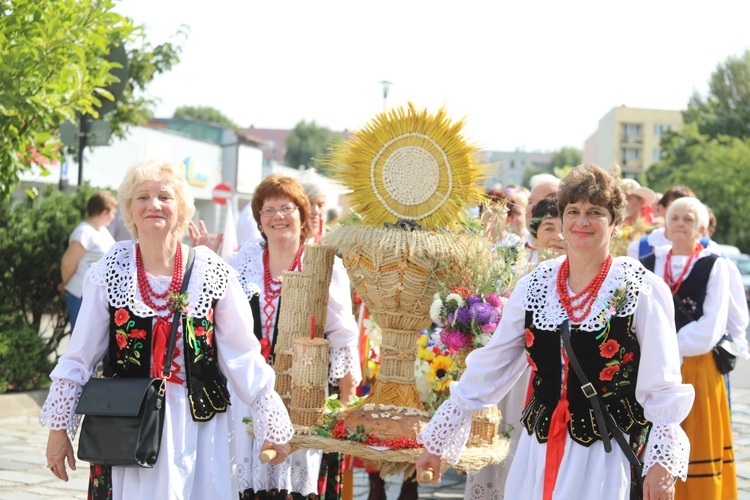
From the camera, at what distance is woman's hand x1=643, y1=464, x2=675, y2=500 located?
3914 mm

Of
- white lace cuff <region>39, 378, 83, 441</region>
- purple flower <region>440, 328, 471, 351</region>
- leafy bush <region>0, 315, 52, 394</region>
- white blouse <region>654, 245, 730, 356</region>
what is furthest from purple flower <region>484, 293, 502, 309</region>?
leafy bush <region>0, 315, 52, 394</region>

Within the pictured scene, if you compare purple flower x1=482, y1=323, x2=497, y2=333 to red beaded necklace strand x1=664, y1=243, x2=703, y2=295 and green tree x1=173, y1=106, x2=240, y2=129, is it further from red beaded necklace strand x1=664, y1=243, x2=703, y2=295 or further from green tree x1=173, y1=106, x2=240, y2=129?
green tree x1=173, y1=106, x2=240, y2=129

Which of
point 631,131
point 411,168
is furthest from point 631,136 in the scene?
point 411,168

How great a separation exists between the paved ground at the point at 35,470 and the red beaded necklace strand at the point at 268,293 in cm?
221

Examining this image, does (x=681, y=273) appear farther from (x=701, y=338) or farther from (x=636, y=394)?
(x=636, y=394)

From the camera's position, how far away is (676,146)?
59031mm

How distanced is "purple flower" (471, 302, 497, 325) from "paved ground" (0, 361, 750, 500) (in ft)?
9.12

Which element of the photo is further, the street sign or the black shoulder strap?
the street sign

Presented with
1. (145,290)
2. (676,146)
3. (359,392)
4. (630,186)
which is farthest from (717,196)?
(145,290)

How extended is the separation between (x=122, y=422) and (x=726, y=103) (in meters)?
67.7

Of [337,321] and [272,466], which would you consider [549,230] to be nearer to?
[337,321]

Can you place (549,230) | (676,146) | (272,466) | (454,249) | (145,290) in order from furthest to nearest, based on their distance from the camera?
(676,146) → (549,230) → (272,466) → (454,249) → (145,290)

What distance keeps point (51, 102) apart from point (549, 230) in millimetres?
3355

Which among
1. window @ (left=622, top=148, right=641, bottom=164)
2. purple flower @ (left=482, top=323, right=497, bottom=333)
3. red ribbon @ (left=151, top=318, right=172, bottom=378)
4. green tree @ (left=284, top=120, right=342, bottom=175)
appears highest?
window @ (left=622, top=148, right=641, bottom=164)
